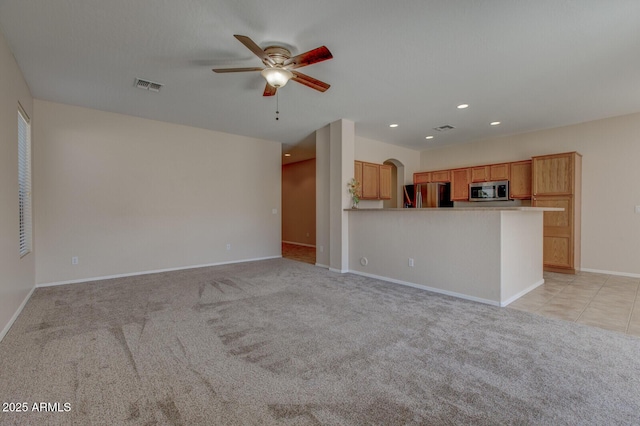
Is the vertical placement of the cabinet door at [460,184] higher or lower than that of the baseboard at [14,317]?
higher

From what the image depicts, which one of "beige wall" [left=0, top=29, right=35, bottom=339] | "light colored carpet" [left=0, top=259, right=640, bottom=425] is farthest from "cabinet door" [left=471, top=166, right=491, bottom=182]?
"beige wall" [left=0, top=29, right=35, bottom=339]

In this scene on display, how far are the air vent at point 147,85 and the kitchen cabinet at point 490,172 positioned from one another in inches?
243

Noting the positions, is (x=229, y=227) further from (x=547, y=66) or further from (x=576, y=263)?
(x=576, y=263)

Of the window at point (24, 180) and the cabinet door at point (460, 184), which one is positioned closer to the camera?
the window at point (24, 180)

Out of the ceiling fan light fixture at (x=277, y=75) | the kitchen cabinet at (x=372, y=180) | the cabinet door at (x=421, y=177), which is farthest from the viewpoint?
the cabinet door at (x=421, y=177)

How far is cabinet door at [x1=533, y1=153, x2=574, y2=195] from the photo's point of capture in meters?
5.00

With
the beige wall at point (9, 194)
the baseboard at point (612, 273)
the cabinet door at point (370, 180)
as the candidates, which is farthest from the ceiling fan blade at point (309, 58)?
the baseboard at point (612, 273)

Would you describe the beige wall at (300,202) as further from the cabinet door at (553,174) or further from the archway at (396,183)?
the cabinet door at (553,174)

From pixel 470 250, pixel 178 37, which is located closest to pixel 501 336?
pixel 470 250

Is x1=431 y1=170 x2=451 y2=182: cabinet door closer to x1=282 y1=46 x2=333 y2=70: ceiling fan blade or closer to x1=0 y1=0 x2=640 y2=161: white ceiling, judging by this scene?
x1=0 y1=0 x2=640 y2=161: white ceiling

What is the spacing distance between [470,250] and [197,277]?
162 inches

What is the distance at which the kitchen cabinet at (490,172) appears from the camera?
5.95 m

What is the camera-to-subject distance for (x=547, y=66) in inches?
122

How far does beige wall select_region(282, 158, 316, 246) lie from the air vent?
17.2 ft
